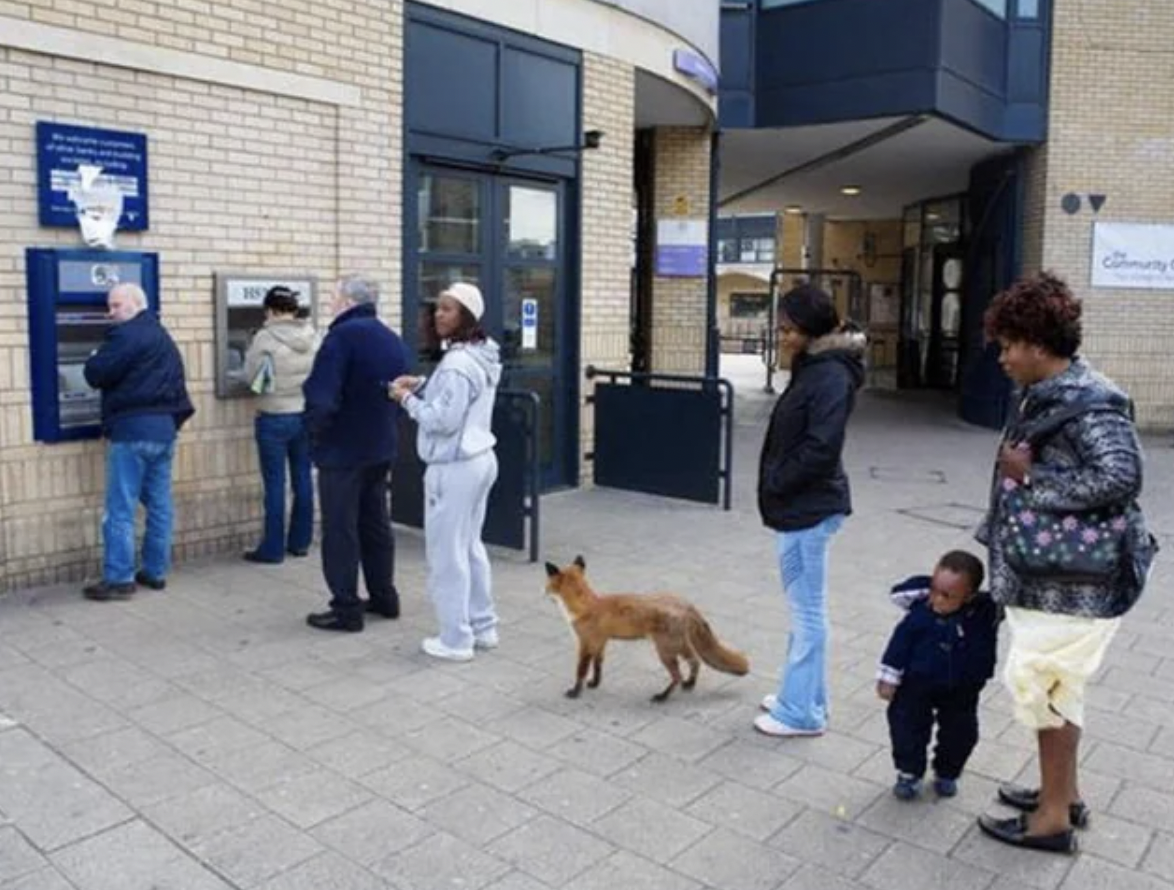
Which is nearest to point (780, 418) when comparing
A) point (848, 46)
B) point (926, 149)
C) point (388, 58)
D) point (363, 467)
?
point (363, 467)

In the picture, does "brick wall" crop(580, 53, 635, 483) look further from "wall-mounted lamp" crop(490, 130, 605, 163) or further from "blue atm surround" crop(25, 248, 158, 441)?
"blue atm surround" crop(25, 248, 158, 441)

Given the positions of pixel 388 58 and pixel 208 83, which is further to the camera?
pixel 388 58

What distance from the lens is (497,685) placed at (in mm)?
4984

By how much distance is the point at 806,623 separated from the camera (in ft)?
14.0

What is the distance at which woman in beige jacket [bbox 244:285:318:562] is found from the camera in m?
6.80

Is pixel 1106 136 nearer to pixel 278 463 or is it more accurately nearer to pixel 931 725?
pixel 278 463

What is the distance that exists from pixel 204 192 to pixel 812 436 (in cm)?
420

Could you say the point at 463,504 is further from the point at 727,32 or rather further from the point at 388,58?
the point at 727,32

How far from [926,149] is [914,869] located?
13362 mm

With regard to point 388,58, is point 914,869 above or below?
below

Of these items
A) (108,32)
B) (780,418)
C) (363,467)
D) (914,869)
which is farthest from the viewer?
(108,32)

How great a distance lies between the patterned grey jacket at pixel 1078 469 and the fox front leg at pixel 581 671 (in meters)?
1.83

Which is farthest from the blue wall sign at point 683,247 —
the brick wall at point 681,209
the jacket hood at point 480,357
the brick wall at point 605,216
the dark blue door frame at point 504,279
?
the jacket hood at point 480,357

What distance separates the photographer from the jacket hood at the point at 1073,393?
10.7ft
